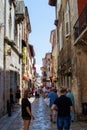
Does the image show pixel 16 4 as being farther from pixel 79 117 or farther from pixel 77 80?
pixel 79 117

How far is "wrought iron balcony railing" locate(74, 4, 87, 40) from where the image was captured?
55.5ft

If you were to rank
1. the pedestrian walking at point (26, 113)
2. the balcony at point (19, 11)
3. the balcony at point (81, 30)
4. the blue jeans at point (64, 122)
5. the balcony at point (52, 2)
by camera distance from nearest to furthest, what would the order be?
the blue jeans at point (64, 122)
the pedestrian walking at point (26, 113)
the balcony at point (81, 30)
the balcony at point (19, 11)
the balcony at point (52, 2)

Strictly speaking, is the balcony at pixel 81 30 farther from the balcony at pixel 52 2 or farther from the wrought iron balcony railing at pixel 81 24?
the balcony at pixel 52 2

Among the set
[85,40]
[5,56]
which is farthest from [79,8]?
[5,56]

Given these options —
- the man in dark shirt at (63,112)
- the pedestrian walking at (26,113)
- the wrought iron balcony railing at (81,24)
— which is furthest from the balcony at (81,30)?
the man in dark shirt at (63,112)

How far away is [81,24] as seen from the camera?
1783 centimetres

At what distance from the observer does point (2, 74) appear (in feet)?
63.4

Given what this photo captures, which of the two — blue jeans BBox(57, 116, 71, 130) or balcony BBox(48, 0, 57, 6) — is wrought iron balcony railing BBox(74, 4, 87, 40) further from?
balcony BBox(48, 0, 57, 6)

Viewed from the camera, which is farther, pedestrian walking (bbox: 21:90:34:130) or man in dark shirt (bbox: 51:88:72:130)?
pedestrian walking (bbox: 21:90:34:130)

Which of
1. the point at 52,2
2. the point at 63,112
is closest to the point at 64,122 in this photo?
the point at 63,112

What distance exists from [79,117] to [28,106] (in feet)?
23.7

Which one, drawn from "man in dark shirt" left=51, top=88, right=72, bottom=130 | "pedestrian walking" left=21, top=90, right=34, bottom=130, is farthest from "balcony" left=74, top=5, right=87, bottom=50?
"man in dark shirt" left=51, top=88, right=72, bottom=130

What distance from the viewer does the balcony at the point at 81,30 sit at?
16877 mm

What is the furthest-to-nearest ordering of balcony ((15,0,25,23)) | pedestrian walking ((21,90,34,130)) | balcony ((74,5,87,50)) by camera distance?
balcony ((15,0,25,23))
balcony ((74,5,87,50))
pedestrian walking ((21,90,34,130))
